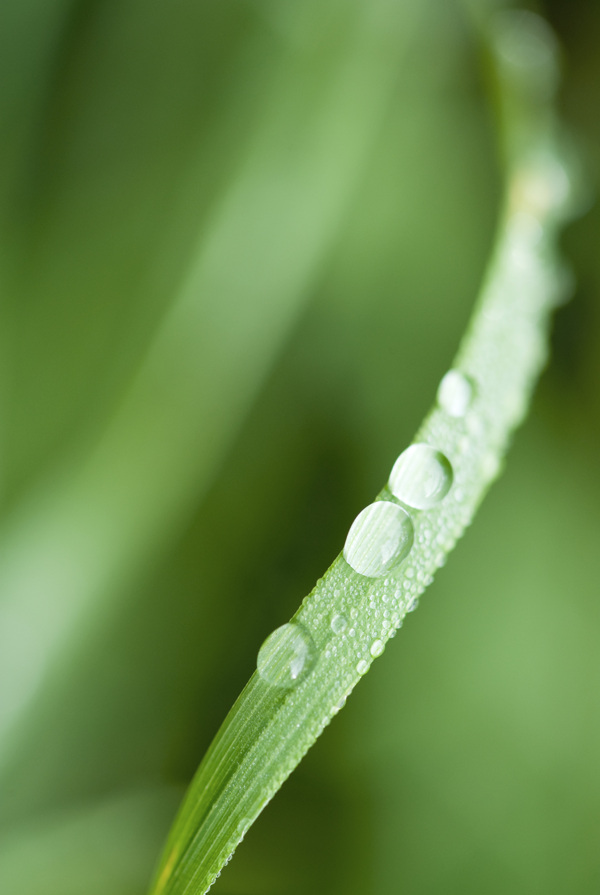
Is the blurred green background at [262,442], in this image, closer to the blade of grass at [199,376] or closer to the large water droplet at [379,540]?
the blade of grass at [199,376]

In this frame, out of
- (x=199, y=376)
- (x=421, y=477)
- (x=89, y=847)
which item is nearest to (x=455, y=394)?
(x=421, y=477)

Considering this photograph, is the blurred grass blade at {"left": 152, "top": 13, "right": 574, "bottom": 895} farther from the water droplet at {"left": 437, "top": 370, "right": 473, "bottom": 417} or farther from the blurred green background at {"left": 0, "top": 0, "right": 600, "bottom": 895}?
the blurred green background at {"left": 0, "top": 0, "right": 600, "bottom": 895}

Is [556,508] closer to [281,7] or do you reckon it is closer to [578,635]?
[578,635]

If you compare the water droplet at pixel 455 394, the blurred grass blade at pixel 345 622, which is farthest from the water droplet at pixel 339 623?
the water droplet at pixel 455 394

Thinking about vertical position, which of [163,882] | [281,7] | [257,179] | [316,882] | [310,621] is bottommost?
[316,882]

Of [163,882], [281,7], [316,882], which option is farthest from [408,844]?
[281,7]

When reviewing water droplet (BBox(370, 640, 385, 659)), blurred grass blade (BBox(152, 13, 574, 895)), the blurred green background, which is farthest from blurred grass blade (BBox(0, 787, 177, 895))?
water droplet (BBox(370, 640, 385, 659))

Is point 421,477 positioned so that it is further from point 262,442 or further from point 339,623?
point 262,442
